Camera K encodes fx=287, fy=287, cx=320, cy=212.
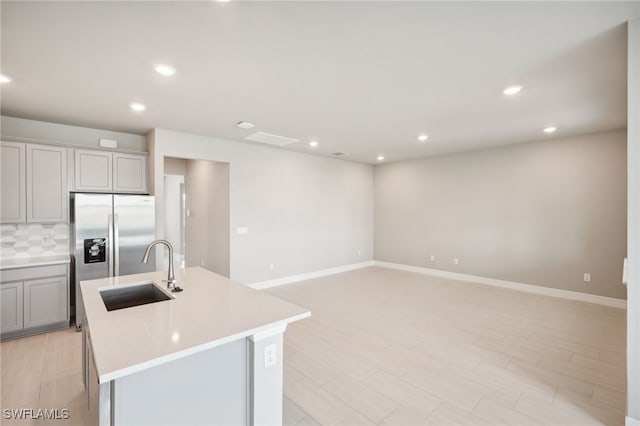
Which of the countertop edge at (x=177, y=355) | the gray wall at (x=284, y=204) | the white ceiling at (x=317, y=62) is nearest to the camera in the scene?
the countertop edge at (x=177, y=355)

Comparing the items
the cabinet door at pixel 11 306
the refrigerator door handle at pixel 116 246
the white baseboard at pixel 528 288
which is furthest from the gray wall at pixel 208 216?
the white baseboard at pixel 528 288

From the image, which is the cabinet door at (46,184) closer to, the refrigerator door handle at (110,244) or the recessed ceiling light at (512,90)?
the refrigerator door handle at (110,244)

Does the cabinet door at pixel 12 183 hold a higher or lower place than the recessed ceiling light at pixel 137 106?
lower

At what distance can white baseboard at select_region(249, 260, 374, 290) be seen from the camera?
17.9 ft

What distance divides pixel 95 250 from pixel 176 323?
2.97m

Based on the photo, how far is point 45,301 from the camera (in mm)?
3443

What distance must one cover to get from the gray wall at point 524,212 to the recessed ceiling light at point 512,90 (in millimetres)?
2782

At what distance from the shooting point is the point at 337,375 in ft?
8.43

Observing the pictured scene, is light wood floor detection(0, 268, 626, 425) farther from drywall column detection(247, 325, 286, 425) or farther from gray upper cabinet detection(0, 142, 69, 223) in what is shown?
gray upper cabinet detection(0, 142, 69, 223)

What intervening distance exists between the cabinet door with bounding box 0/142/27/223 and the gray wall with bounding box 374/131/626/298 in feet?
21.9

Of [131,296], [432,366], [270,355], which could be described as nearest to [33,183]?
[131,296]

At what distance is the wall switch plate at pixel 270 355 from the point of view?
5.40 feet

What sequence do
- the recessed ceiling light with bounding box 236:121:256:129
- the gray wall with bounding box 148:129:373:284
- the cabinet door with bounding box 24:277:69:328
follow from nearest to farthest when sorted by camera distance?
1. the cabinet door with bounding box 24:277:69:328
2. the recessed ceiling light with bounding box 236:121:256:129
3. the gray wall with bounding box 148:129:373:284

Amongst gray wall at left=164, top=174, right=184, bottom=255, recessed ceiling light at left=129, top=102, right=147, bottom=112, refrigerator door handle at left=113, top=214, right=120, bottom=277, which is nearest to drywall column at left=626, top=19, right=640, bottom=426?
recessed ceiling light at left=129, top=102, right=147, bottom=112
